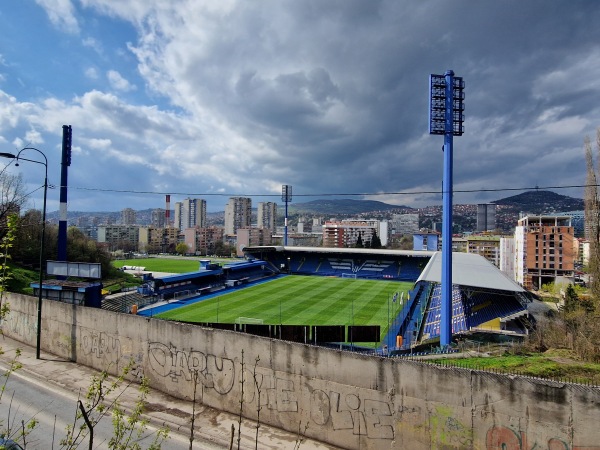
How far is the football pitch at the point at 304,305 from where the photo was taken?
2770 centimetres

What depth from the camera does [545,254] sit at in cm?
6900

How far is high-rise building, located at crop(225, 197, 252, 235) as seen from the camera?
614 ft

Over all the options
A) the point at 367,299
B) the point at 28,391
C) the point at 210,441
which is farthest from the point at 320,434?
the point at 367,299

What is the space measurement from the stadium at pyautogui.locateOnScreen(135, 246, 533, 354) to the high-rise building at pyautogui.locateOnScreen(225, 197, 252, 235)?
130354 millimetres

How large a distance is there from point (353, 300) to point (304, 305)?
220 inches

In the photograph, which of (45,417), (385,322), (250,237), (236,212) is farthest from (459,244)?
(45,417)

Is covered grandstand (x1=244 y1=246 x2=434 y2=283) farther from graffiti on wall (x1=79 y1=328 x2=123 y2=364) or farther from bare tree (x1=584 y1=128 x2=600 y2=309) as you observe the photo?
graffiti on wall (x1=79 y1=328 x2=123 y2=364)

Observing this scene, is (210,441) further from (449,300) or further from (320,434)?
(449,300)

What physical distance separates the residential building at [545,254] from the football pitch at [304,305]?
126 feet

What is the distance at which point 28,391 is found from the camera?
457 inches

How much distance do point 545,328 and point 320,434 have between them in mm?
13821

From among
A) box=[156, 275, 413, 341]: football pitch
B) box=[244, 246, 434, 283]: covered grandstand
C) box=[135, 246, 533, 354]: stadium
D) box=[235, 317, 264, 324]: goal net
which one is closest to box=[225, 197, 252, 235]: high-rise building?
box=[244, 246, 434, 283]: covered grandstand

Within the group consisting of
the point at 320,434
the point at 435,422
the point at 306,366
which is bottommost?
the point at 320,434

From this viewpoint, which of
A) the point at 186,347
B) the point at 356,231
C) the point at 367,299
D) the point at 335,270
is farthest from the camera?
the point at 356,231
